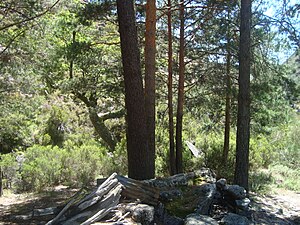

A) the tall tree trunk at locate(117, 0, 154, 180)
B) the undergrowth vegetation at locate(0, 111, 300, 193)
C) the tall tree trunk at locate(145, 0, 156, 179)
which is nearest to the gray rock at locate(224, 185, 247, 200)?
the tall tree trunk at locate(117, 0, 154, 180)

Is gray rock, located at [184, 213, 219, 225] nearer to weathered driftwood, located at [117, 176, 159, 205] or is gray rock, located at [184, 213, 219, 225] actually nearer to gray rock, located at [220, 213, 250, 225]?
gray rock, located at [220, 213, 250, 225]

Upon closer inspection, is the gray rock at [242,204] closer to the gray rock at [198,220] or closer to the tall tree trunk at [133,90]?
the gray rock at [198,220]

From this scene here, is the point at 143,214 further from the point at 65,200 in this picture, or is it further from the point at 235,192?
the point at 65,200

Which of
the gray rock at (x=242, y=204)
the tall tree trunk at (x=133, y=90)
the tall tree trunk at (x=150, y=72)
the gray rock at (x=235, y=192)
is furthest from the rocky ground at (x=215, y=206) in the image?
the tall tree trunk at (x=150, y=72)

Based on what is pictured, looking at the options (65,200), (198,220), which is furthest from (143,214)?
(65,200)

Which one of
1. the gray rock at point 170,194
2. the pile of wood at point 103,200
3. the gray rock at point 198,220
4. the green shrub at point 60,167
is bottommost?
the green shrub at point 60,167

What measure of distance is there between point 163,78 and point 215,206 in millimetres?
7202

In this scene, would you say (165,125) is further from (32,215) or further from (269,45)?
(32,215)

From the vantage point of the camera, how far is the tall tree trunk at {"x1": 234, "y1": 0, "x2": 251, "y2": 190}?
7.49 m

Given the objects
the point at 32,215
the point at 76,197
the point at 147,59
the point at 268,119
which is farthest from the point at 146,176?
the point at 268,119

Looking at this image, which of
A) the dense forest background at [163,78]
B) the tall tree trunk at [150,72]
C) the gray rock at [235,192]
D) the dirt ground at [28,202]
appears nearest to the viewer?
the gray rock at [235,192]

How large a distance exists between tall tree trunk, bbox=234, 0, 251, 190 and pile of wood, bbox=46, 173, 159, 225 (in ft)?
11.9

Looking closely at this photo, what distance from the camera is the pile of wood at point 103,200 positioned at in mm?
4020

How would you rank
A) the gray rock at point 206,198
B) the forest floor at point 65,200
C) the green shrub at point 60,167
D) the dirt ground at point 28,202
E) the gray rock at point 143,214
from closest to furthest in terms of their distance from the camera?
the gray rock at point 143,214 < the gray rock at point 206,198 < the forest floor at point 65,200 < the dirt ground at point 28,202 < the green shrub at point 60,167
